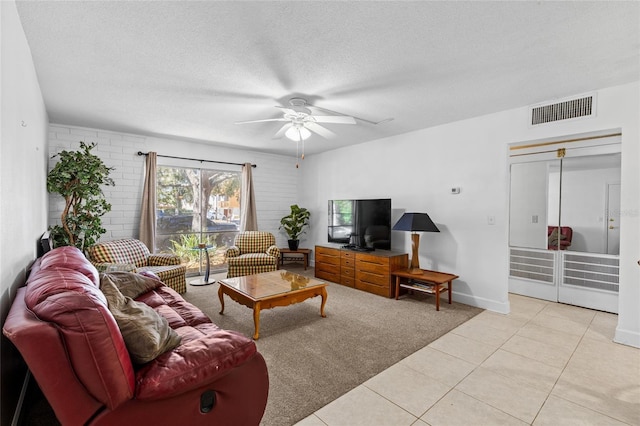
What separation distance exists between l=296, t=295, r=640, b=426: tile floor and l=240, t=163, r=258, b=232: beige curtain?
13.7ft

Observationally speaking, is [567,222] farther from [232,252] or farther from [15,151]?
[15,151]

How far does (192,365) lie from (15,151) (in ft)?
5.67

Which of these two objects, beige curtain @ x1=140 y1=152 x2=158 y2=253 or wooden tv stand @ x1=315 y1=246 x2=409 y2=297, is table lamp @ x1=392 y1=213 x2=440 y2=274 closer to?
wooden tv stand @ x1=315 y1=246 x2=409 y2=297

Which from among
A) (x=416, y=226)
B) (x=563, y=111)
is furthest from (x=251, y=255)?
(x=563, y=111)

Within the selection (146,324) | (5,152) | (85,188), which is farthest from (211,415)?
(85,188)

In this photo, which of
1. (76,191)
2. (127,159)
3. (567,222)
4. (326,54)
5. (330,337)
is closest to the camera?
(326,54)

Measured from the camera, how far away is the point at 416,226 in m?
3.96

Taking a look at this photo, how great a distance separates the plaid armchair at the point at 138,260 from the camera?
378cm

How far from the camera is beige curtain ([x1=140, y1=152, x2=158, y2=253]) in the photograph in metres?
4.79

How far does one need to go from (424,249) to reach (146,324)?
3.91 m

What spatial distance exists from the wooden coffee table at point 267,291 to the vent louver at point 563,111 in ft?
10.3

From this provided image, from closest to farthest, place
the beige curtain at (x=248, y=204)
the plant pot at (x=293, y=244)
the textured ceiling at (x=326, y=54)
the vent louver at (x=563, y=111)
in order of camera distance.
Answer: the textured ceiling at (x=326, y=54) < the vent louver at (x=563, y=111) < the beige curtain at (x=248, y=204) < the plant pot at (x=293, y=244)

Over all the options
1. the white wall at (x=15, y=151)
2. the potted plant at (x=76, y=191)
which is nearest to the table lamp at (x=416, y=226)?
the white wall at (x=15, y=151)

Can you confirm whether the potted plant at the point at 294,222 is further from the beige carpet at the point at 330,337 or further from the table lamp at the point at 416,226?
the table lamp at the point at 416,226
